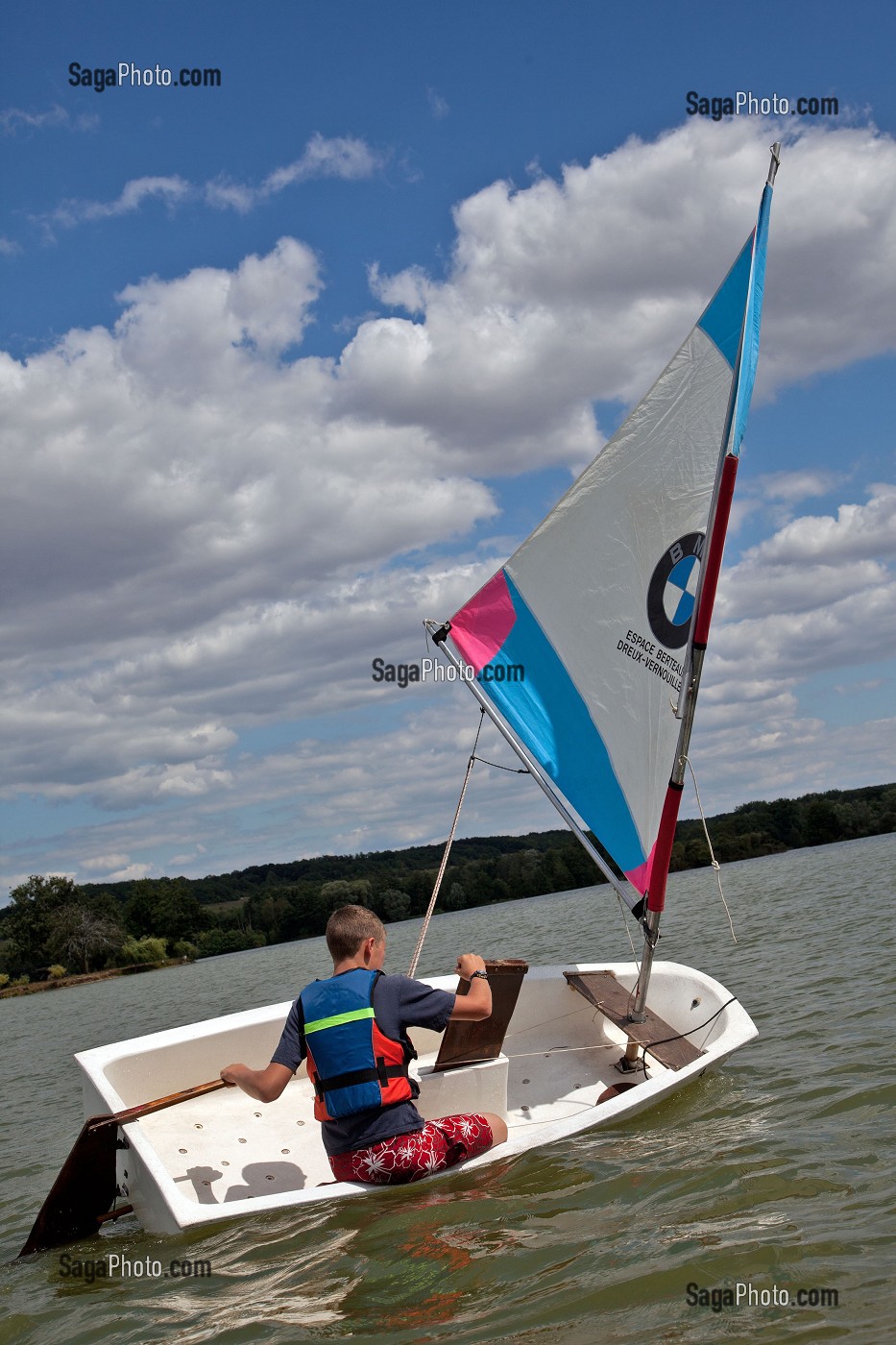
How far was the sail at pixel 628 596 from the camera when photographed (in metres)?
6.97

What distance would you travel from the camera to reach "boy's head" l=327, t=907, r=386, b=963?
5.16 metres

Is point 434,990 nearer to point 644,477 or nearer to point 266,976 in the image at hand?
point 644,477

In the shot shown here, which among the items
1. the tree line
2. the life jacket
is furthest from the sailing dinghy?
the tree line

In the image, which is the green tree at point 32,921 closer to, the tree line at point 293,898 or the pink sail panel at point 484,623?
the tree line at point 293,898

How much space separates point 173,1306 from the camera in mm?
4562

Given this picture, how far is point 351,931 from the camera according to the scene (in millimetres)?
5180

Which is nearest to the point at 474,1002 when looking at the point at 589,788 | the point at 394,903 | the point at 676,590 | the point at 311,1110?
the point at 311,1110

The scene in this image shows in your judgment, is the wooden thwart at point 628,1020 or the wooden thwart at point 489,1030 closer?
the wooden thwart at point 489,1030

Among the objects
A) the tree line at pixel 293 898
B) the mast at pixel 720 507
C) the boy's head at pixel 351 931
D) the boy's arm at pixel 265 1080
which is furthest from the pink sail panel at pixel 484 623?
the tree line at pixel 293 898

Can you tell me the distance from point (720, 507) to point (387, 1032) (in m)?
3.80

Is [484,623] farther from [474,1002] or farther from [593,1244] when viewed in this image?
[593,1244]

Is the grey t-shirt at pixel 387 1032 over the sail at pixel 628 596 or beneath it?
beneath

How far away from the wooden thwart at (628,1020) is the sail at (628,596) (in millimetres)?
1015

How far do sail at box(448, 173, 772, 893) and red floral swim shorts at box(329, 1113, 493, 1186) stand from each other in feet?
8.24
